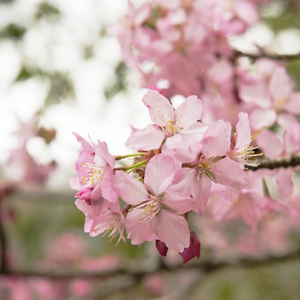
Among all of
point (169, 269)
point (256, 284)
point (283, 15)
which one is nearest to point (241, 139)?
point (169, 269)

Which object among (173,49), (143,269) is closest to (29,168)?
(143,269)

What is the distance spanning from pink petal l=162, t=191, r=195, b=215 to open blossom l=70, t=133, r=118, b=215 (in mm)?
112

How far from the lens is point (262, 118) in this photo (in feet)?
3.55

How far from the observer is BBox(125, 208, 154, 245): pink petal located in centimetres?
65

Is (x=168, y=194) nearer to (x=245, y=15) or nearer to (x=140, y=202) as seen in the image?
(x=140, y=202)

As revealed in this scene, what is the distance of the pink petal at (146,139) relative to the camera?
0.64 metres

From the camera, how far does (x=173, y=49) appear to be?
1.29 meters

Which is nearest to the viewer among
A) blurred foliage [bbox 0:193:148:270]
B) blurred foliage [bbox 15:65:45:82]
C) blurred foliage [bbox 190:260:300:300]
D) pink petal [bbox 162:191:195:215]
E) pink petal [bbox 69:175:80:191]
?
pink petal [bbox 162:191:195:215]

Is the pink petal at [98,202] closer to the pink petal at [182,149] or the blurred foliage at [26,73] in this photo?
the pink petal at [182,149]

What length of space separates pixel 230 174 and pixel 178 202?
127 millimetres

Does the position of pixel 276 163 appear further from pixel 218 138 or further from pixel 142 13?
pixel 142 13

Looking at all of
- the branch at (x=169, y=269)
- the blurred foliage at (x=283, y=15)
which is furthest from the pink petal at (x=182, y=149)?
the blurred foliage at (x=283, y=15)

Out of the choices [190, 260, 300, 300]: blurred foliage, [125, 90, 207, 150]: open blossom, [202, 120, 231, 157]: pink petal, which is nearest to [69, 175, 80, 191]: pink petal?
[125, 90, 207, 150]: open blossom

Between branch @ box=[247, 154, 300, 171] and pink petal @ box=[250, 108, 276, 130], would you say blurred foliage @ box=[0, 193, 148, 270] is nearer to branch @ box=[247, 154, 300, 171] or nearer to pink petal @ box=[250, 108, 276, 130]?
pink petal @ box=[250, 108, 276, 130]
